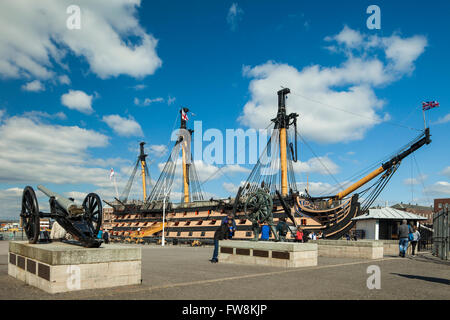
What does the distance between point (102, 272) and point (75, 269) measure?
0.58 metres

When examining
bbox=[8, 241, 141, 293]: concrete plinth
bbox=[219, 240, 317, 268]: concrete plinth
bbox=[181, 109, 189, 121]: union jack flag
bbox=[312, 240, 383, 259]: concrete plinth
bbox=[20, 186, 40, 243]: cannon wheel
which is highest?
bbox=[181, 109, 189, 121]: union jack flag

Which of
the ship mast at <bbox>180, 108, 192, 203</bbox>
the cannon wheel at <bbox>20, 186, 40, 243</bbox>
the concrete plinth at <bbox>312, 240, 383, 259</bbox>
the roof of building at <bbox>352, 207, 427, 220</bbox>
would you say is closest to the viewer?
the cannon wheel at <bbox>20, 186, 40, 243</bbox>

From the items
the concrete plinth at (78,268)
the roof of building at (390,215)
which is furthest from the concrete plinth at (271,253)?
the roof of building at (390,215)

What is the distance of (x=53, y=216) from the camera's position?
8867 millimetres

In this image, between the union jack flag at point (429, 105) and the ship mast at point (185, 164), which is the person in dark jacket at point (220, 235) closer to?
the union jack flag at point (429, 105)

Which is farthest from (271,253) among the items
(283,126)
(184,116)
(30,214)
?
(184,116)

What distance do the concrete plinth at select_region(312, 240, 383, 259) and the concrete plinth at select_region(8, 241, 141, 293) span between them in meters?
11.3

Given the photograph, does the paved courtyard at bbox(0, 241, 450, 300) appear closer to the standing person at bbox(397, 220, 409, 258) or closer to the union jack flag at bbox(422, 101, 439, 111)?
the standing person at bbox(397, 220, 409, 258)

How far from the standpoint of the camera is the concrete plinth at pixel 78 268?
6820 mm

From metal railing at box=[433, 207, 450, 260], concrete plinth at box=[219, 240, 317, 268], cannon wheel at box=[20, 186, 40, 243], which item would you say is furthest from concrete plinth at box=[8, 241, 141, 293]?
metal railing at box=[433, 207, 450, 260]

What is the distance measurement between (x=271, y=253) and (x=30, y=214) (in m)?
7.47

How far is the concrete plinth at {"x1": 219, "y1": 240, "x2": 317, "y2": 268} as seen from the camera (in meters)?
11.6
